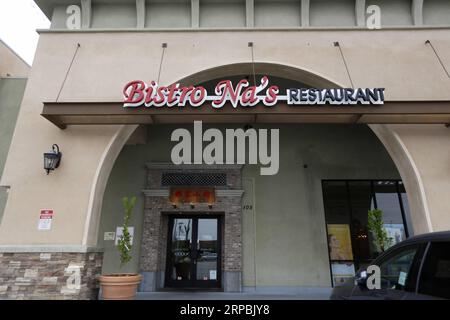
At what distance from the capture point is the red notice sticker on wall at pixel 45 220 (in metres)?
6.74

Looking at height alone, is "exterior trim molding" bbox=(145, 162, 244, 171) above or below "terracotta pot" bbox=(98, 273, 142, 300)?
above

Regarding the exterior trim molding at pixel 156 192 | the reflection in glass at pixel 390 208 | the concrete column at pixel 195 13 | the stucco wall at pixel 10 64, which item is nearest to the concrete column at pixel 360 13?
the concrete column at pixel 195 13

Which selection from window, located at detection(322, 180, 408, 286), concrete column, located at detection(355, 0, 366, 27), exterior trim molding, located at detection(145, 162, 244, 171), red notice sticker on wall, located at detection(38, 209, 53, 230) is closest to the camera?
red notice sticker on wall, located at detection(38, 209, 53, 230)

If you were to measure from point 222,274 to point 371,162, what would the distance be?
22.9 feet

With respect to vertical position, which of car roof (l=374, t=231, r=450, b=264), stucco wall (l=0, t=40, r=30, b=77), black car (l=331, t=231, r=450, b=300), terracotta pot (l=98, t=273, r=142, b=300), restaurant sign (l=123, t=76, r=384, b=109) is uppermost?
stucco wall (l=0, t=40, r=30, b=77)

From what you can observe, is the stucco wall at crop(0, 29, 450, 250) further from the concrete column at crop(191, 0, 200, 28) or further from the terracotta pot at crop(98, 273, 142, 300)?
the terracotta pot at crop(98, 273, 142, 300)

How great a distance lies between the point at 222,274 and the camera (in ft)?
33.6

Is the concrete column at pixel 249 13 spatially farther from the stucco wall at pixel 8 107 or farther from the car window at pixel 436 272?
the stucco wall at pixel 8 107

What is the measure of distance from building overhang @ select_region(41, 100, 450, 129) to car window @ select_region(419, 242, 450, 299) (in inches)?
176

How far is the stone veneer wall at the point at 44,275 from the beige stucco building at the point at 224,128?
26 mm

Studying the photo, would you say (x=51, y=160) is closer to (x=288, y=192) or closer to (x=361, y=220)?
(x=288, y=192)

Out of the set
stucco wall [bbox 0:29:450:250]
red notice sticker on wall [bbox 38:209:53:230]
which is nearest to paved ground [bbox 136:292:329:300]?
stucco wall [bbox 0:29:450:250]

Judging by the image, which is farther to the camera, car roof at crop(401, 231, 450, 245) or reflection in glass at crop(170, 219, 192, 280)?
reflection in glass at crop(170, 219, 192, 280)

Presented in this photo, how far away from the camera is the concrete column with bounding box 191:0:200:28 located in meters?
8.58
